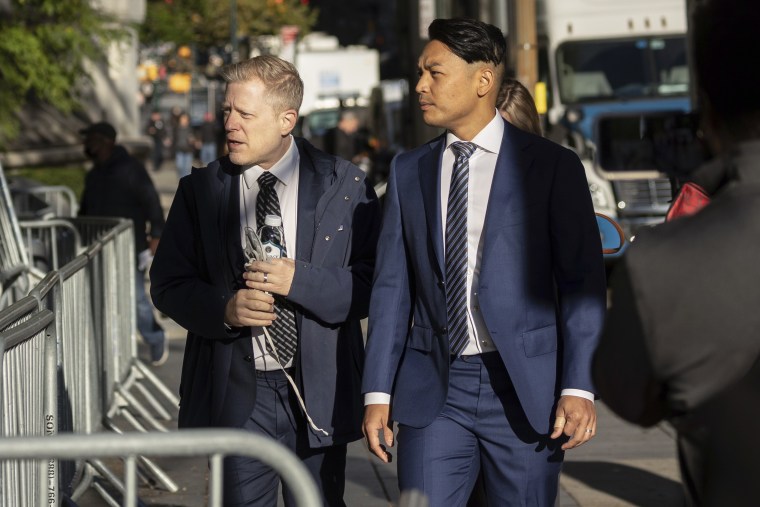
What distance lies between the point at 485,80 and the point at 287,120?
643 millimetres

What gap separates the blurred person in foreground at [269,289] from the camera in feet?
14.0

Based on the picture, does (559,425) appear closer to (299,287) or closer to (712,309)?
(299,287)

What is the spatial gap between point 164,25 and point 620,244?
38129mm

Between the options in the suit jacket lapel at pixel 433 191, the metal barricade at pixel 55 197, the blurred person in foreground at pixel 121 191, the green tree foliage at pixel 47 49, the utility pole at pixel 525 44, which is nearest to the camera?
the suit jacket lapel at pixel 433 191

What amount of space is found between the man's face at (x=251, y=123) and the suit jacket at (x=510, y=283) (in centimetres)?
44

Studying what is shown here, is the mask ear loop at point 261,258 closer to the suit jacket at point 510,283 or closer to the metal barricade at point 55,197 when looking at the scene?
the suit jacket at point 510,283

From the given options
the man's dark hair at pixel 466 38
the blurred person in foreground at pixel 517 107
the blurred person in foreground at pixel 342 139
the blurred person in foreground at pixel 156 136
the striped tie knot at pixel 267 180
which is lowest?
the blurred person in foreground at pixel 156 136

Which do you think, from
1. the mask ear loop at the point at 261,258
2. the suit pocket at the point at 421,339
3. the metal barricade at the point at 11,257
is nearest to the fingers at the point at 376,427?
the suit pocket at the point at 421,339

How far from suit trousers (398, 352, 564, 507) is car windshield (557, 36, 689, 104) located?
1340 cm

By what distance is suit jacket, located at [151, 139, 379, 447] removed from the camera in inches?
169

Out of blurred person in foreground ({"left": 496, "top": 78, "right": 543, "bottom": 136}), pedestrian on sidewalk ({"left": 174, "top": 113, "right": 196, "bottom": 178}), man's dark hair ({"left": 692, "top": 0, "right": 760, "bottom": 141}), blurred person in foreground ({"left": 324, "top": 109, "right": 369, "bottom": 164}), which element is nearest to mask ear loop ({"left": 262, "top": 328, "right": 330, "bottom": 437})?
blurred person in foreground ({"left": 496, "top": 78, "right": 543, "bottom": 136})

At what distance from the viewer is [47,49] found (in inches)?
642

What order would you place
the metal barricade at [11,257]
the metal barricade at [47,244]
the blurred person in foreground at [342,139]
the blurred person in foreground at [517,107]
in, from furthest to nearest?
the blurred person in foreground at [342,139] < the metal barricade at [47,244] < the metal barricade at [11,257] < the blurred person in foreground at [517,107]

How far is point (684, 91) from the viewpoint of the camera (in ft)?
56.3
